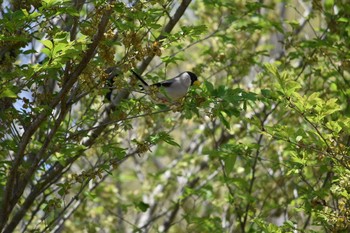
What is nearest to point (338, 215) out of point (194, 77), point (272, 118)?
point (194, 77)

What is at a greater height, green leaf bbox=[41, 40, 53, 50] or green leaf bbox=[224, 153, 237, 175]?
green leaf bbox=[41, 40, 53, 50]

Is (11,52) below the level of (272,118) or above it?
below

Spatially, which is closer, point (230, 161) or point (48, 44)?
point (48, 44)

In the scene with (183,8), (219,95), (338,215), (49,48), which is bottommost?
(338,215)

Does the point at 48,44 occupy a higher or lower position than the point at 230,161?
higher

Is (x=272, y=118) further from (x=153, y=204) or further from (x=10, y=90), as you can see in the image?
(x=10, y=90)

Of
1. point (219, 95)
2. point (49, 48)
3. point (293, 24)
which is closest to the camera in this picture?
point (49, 48)

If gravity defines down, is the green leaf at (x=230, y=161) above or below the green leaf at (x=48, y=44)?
below

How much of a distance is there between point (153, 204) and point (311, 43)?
13.9 ft

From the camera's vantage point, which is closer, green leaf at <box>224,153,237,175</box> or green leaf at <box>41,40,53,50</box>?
green leaf at <box>41,40,53,50</box>

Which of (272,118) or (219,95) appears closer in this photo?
(219,95)

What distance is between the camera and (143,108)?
444 centimetres

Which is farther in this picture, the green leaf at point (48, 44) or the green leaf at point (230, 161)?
the green leaf at point (230, 161)

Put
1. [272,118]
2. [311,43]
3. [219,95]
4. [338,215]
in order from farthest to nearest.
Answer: [272,118] < [311,43] < [338,215] < [219,95]
